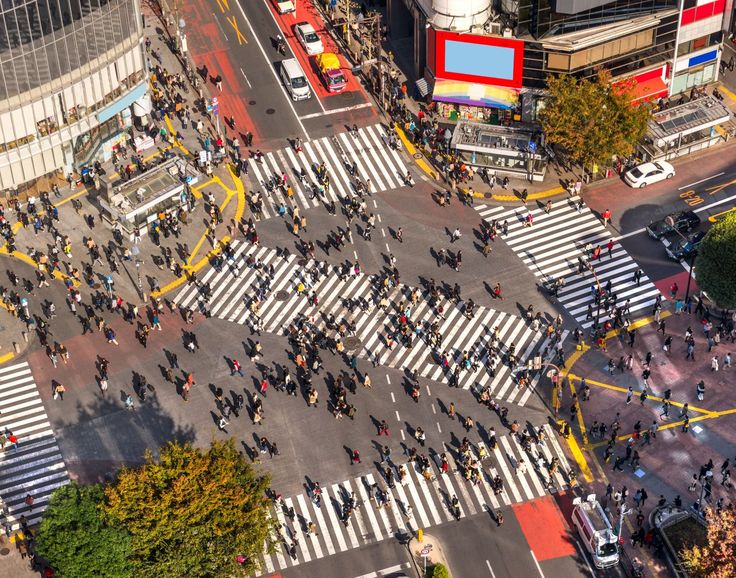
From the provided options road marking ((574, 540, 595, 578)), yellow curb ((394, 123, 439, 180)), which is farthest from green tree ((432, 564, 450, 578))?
yellow curb ((394, 123, 439, 180))

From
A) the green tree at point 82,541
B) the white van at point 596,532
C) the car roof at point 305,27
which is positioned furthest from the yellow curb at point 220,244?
the white van at point 596,532

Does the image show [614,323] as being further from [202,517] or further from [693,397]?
[202,517]

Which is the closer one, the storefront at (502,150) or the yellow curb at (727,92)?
the storefront at (502,150)

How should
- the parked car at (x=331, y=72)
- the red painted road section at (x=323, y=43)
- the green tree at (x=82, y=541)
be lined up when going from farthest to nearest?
1. the red painted road section at (x=323, y=43)
2. the parked car at (x=331, y=72)
3. the green tree at (x=82, y=541)

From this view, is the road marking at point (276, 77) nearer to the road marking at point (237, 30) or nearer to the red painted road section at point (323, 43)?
the road marking at point (237, 30)

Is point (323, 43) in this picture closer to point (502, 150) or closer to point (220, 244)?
point (502, 150)

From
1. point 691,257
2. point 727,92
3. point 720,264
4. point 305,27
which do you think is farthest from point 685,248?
point 305,27

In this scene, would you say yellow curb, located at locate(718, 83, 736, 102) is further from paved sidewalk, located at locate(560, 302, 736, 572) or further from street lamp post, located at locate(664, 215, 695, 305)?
paved sidewalk, located at locate(560, 302, 736, 572)
